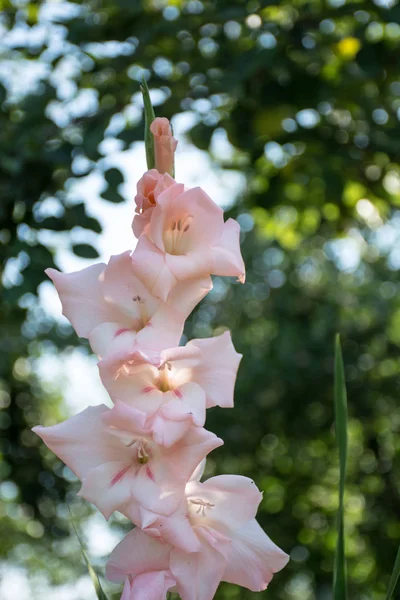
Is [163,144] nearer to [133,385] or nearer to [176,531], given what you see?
[133,385]

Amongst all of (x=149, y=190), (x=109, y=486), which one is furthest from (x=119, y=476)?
(x=149, y=190)

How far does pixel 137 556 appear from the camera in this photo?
24.6 inches

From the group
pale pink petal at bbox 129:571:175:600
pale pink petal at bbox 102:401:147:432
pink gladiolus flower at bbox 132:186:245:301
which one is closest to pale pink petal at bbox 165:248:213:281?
pink gladiolus flower at bbox 132:186:245:301

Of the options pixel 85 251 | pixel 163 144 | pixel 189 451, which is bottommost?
pixel 85 251

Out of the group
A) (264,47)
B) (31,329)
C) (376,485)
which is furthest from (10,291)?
(376,485)

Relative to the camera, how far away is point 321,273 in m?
5.57

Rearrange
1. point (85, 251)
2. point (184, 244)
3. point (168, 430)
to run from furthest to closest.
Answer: point (85, 251) → point (184, 244) → point (168, 430)

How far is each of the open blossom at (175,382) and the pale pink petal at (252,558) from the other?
12 cm

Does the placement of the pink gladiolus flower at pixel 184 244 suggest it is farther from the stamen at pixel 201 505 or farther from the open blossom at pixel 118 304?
the stamen at pixel 201 505

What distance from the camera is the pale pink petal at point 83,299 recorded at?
0.67 meters

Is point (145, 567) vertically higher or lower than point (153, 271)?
lower

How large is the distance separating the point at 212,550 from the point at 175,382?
0.44 ft

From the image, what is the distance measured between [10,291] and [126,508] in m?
1.01

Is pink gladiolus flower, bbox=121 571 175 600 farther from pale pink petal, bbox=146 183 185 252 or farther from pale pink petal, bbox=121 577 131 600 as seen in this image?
pale pink petal, bbox=146 183 185 252
